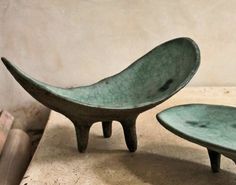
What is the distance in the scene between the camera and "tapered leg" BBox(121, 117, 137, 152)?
0.65m

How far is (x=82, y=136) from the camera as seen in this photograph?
64 centimetres

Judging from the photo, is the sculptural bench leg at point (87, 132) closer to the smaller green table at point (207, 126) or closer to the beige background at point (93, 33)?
the smaller green table at point (207, 126)

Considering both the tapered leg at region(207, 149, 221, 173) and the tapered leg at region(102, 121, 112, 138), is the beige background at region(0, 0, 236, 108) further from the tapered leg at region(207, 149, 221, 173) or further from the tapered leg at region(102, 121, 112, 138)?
the tapered leg at region(207, 149, 221, 173)

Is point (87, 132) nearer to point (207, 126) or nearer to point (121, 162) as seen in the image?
point (121, 162)

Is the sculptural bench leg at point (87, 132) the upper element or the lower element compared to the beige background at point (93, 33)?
lower

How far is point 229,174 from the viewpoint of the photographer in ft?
1.92

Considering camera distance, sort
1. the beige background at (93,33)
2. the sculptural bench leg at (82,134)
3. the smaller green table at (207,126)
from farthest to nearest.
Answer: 1. the beige background at (93,33)
2. the sculptural bench leg at (82,134)
3. the smaller green table at (207,126)

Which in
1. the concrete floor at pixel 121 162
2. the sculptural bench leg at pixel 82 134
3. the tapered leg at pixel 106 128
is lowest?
the concrete floor at pixel 121 162

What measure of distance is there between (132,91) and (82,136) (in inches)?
5.0

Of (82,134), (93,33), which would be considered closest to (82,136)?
(82,134)

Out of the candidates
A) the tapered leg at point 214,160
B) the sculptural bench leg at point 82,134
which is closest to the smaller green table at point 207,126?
Answer: the tapered leg at point 214,160

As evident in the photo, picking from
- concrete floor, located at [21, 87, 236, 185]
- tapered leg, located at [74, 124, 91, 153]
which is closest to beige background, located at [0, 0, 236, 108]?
concrete floor, located at [21, 87, 236, 185]

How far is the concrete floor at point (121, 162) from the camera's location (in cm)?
58

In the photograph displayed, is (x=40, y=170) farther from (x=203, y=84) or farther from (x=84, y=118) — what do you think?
(x=203, y=84)
